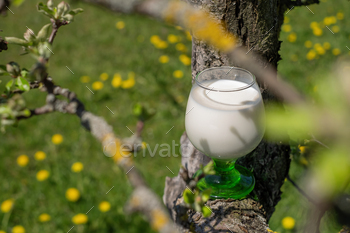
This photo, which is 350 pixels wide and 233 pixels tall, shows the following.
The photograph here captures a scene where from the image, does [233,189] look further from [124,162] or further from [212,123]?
[124,162]

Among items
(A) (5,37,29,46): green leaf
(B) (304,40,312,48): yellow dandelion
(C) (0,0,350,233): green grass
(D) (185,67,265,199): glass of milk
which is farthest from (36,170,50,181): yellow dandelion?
(B) (304,40,312,48): yellow dandelion

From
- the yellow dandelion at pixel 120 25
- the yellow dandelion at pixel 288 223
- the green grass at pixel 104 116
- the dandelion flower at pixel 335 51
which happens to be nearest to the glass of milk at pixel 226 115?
the green grass at pixel 104 116

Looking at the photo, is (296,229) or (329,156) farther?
(296,229)

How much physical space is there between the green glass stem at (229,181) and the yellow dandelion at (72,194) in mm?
1239

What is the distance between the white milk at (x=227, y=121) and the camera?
0.93 meters

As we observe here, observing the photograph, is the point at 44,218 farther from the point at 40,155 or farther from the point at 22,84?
the point at 22,84


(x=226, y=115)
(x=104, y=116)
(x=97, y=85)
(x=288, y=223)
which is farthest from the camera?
(x=97, y=85)

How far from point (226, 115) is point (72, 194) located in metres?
1.53

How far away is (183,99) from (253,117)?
73.9 inches

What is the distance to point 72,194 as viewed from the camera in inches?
81.7

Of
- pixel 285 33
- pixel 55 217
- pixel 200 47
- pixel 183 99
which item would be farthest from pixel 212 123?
pixel 285 33

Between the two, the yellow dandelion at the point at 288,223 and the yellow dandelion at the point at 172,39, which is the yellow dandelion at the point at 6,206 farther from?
the yellow dandelion at the point at 172,39

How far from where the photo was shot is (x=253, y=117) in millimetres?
938

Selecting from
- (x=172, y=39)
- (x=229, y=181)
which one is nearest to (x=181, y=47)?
(x=172, y=39)
